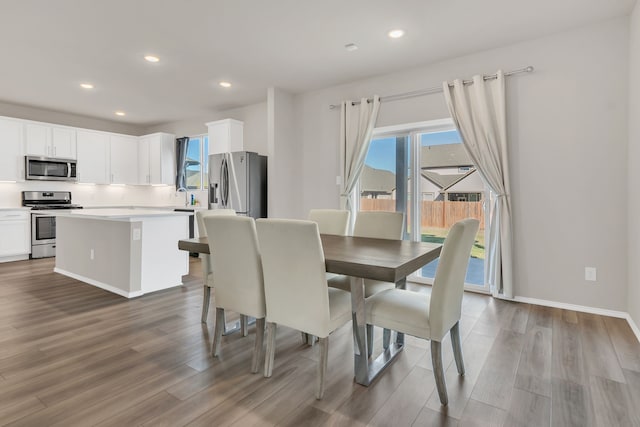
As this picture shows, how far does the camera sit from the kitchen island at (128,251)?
3604 millimetres

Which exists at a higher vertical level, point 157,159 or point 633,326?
point 157,159

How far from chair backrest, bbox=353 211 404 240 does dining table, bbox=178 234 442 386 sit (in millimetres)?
447

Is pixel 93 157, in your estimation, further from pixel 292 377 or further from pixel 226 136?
pixel 292 377

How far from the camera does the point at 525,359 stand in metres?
2.24

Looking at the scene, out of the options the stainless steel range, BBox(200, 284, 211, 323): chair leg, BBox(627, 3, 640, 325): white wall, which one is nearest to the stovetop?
the stainless steel range

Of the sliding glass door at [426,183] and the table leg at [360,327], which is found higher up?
the sliding glass door at [426,183]

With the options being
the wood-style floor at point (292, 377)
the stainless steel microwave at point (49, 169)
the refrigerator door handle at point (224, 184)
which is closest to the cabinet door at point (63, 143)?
the stainless steel microwave at point (49, 169)

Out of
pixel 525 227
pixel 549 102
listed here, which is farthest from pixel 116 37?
pixel 525 227

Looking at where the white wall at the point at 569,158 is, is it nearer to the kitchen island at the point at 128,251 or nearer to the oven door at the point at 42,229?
the kitchen island at the point at 128,251

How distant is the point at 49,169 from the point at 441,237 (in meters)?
6.71

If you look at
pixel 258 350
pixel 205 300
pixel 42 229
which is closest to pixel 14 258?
pixel 42 229

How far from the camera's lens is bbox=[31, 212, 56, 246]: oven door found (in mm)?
5672

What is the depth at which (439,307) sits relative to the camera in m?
1.72

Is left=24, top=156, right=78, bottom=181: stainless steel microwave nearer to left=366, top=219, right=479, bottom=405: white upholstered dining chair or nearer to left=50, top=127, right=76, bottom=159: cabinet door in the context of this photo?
left=50, top=127, right=76, bottom=159: cabinet door
